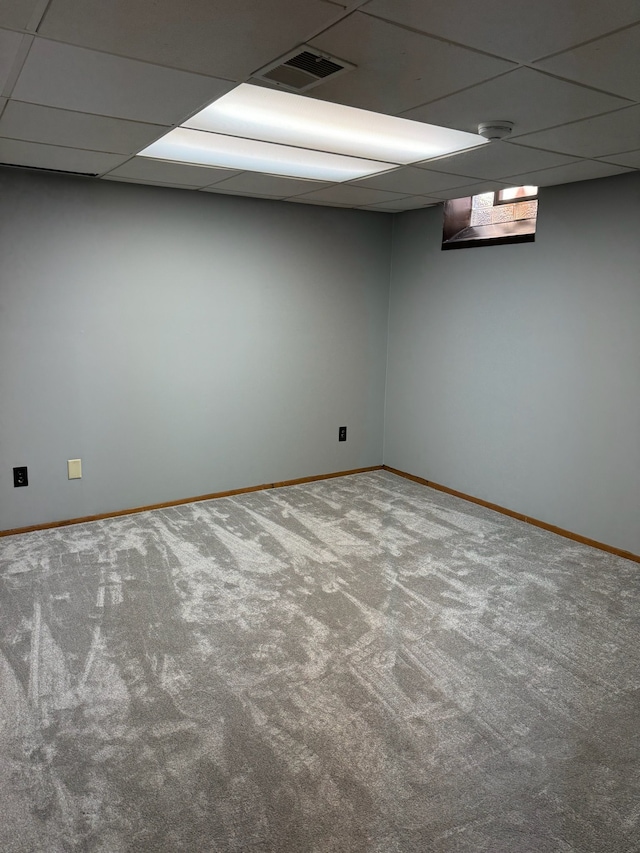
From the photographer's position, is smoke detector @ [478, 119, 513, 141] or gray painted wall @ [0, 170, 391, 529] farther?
gray painted wall @ [0, 170, 391, 529]

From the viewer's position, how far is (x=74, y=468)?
159 inches

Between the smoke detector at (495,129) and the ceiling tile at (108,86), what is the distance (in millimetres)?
985

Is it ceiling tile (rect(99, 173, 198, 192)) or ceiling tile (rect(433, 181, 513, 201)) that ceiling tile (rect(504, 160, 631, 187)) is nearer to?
ceiling tile (rect(433, 181, 513, 201))

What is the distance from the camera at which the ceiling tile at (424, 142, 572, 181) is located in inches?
111

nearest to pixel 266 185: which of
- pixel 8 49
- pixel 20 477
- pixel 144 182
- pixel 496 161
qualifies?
pixel 144 182

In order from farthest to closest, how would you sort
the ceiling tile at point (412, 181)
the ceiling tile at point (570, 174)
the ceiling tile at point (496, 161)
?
the ceiling tile at point (412, 181), the ceiling tile at point (570, 174), the ceiling tile at point (496, 161)

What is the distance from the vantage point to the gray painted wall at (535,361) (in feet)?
11.9

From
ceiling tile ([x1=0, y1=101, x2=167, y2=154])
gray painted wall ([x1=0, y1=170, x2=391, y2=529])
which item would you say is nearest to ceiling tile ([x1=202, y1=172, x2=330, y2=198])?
gray painted wall ([x1=0, y1=170, x2=391, y2=529])

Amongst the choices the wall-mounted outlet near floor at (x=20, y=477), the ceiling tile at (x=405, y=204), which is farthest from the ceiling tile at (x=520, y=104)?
the wall-mounted outlet near floor at (x=20, y=477)

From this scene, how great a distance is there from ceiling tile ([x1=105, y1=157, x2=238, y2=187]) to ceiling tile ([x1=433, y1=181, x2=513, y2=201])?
4.26ft

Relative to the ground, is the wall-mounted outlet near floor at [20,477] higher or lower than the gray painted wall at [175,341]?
lower

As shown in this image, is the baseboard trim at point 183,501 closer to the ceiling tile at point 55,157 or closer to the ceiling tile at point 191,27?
the ceiling tile at point 55,157

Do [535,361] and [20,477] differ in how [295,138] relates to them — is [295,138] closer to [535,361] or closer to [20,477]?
[535,361]

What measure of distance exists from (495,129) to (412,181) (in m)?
1.12
